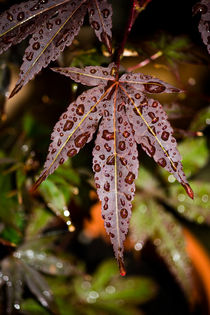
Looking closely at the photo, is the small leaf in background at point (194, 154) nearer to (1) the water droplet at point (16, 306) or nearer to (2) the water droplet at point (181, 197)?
(2) the water droplet at point (181, 197)

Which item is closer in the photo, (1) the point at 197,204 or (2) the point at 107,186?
(2) the point at 107,186

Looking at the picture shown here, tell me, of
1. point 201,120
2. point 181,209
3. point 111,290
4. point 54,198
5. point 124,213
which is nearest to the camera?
point 124,213

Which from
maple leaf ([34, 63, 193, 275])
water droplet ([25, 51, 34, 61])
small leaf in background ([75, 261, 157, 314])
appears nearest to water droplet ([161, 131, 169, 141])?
maple leaf ([34, 63, 193, 275])

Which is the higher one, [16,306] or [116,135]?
[116,135]

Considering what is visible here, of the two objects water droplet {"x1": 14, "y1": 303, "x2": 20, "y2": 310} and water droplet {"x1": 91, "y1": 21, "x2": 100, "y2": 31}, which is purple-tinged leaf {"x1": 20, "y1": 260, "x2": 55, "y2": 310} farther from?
water droplet {"x1": 91, "y1": 21, "x2": 100, "y2": 31}

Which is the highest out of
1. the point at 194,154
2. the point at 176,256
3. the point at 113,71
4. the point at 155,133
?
the point at 113,71

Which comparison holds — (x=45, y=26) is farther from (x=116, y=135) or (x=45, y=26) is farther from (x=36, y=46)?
(x=116, y=135)

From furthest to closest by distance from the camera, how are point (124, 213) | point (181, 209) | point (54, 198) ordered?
point (181, 209)
point (54, 198)
point (124, 213)

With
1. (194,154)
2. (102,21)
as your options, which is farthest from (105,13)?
(194,154)
